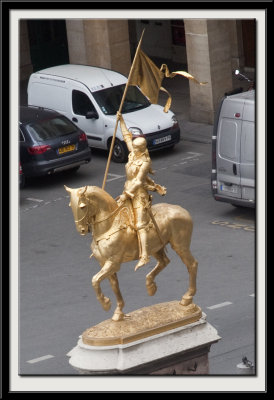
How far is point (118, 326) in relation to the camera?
48.4 feet

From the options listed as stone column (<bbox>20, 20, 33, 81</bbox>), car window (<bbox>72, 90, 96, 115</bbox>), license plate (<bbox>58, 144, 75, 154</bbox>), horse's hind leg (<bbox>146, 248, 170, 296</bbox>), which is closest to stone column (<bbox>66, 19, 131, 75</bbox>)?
car window (<bbox>72, 90, 96, 115</bbox>)

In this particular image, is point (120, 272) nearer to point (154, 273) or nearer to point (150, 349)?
point (154, 273)

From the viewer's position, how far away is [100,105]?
29.1 metres

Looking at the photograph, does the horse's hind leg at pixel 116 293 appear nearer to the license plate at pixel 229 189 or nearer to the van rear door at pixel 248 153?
the van rear door at pixel 248 153

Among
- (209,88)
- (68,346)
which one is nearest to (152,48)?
(209,88)

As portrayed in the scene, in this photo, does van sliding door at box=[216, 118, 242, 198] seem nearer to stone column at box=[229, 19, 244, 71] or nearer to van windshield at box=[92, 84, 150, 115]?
van windshield at box=[92, 84, 150, 115]

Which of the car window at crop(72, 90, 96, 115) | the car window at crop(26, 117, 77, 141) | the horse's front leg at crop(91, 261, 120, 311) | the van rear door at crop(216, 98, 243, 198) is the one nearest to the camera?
the horse's front leg at crop(91, 261, 120, 311)

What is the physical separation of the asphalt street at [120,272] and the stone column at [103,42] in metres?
5.60

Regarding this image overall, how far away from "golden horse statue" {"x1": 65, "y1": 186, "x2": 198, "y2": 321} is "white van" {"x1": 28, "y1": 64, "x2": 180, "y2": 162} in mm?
A: 12928

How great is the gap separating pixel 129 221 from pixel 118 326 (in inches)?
46.8

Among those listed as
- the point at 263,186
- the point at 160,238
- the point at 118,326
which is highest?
the point at 263,186

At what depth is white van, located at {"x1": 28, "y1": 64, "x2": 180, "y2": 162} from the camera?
92.8 ft

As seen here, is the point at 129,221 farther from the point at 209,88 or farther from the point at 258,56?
the point at 209,88

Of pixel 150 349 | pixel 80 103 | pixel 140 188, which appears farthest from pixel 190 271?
pixel 80 103
